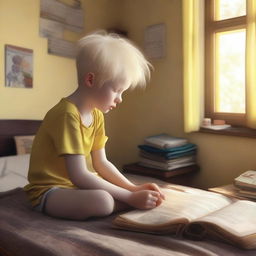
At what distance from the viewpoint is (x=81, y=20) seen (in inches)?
91.4

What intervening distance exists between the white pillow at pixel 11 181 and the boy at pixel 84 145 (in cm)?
31

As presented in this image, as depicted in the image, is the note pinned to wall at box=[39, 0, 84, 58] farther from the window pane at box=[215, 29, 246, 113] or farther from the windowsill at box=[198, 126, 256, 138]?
the windowsill at box=[198, 126, 256, 138]

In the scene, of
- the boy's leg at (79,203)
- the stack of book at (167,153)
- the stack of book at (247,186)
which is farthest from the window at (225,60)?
the boy's leg at (79,203)

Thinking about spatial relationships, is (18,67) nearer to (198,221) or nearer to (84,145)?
(84,145)

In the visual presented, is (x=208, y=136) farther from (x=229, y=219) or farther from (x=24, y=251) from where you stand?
(x=24, y=251)

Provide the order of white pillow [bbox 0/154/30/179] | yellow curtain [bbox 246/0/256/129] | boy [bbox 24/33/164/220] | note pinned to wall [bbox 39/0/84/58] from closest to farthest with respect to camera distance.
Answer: boy [bbox 24/33/164/220]
white pillow [bbox 0/154/30/179]
yellow curtain [bbox 246/0/256/129]
note pinned to wall [bbox 39/0/84/58]

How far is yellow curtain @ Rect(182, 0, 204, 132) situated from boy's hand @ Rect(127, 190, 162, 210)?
3.58ft

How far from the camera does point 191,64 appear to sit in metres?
2.06

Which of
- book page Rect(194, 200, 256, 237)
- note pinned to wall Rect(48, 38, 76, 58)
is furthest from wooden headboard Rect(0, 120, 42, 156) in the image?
book page Rect(194, 200, 256, 237)

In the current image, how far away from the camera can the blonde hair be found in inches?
43.3

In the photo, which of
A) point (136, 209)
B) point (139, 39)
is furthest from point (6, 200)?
point (139, 39)

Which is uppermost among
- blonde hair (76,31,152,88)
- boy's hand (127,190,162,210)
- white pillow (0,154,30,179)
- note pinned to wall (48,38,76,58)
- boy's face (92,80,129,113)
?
note pinned to wall (48,38,76,58)

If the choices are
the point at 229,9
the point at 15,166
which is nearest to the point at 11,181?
the point at 15,166

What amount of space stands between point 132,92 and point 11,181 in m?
1.33
